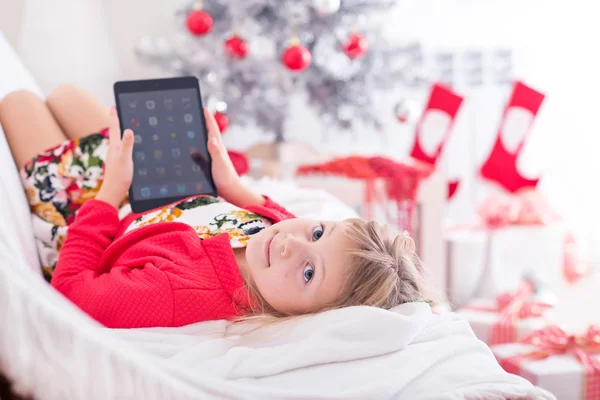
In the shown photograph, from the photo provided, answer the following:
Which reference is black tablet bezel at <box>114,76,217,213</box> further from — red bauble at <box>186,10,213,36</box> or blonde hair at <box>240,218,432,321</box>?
red bauble at <box>186,10,213,36</box>

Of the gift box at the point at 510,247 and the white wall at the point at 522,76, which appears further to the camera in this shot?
the white wall at the point at 522,76

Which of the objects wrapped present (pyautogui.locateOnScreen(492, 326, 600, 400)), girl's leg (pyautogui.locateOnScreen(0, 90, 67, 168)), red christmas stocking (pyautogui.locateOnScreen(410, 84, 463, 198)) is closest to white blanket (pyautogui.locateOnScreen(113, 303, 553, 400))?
girl's leg (pyautogui.locateOnScreen(0, 90, 67, 168))

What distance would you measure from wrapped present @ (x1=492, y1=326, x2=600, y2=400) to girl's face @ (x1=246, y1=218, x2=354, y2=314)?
755mm

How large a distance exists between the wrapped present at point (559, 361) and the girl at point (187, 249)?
2.12 feet

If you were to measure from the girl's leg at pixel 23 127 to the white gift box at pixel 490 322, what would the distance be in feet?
3.85

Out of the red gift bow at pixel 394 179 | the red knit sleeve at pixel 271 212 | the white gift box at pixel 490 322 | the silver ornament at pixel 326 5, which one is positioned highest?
the silver ornament at pixel 326 5

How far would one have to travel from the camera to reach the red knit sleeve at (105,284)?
824 mm

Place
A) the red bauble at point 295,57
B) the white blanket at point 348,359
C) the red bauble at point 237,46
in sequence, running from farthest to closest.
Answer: the red bauble at point 237,46, the red bauble at point 295,57, the white blanket at point 348,359

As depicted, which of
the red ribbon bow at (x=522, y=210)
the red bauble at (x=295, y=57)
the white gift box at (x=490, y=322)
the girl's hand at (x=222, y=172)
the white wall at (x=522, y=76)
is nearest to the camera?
the girl's hand at (x=222, y=172)

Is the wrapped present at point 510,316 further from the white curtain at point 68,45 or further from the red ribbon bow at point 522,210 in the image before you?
the white curtain at point 68,45

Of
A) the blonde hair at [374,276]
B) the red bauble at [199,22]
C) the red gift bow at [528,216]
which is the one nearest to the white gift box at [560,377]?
the blonde hair at [374,276]

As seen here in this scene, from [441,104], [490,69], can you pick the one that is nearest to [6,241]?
[441,104]

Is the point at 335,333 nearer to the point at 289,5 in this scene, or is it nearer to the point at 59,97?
the point at 59,97

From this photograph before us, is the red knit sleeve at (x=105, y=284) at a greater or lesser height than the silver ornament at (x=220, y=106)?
lesser
